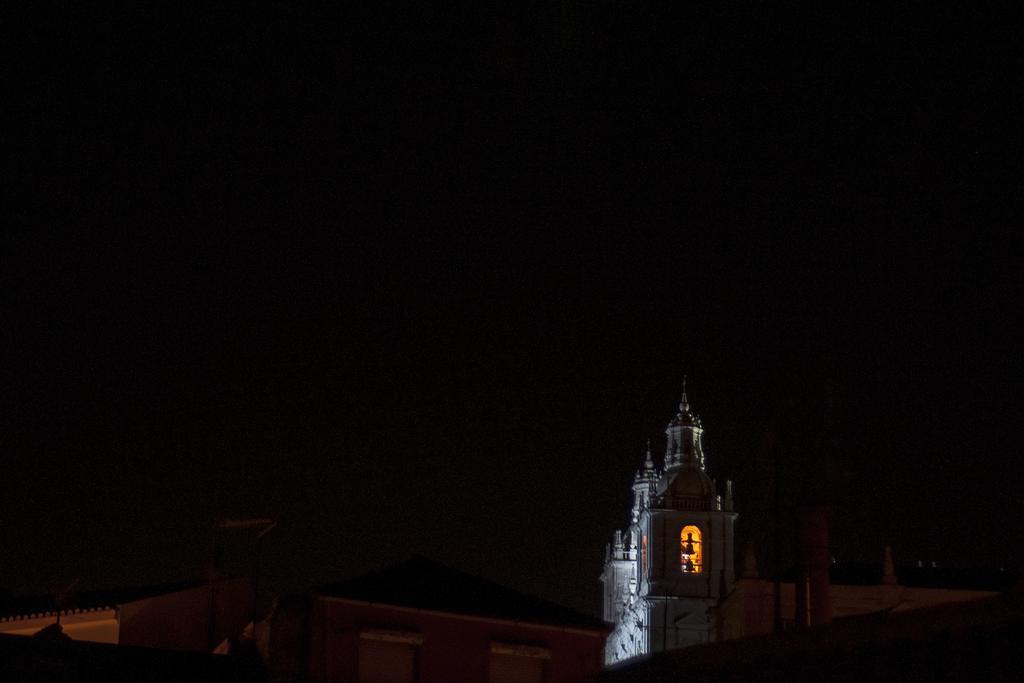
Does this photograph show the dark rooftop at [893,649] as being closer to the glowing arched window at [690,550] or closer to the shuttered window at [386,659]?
the shuttered window at [386,659]

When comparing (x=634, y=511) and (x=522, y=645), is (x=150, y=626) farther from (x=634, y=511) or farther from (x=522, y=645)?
(x=634, y=511)

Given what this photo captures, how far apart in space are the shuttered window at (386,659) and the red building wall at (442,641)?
140 millimetres

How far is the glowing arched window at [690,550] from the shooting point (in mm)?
81125

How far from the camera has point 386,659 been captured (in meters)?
25.5

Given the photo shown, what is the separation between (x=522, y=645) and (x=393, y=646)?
2.46 metres

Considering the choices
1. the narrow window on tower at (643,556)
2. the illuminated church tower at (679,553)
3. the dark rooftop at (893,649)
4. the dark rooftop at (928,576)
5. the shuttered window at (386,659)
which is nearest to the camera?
the dark rooftop at (893,649)

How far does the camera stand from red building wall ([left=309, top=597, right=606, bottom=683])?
25.1m

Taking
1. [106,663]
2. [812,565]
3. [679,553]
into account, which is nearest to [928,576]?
[679,553]

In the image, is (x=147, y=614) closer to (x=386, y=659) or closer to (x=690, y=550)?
(x=386, y=659)

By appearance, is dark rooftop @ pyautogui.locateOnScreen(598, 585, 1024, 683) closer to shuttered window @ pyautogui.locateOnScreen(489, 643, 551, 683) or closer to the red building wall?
shuttered window @ pyautogui.locateOnScreen(489, 643, 551, 683)

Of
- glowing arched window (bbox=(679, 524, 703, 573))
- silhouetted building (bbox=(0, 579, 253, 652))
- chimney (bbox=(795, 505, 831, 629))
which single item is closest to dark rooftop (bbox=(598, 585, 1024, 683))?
chimney (bbox=(795, 505, 831, 629))

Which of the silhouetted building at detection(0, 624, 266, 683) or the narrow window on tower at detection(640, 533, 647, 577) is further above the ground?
the narrow window on tower at detection(640, 533, 647, 577)

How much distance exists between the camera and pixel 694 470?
83562 millimetres

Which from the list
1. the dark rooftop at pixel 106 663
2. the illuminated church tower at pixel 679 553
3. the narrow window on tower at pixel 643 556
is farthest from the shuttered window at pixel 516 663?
the narrow window on tower at pixel 643 556
